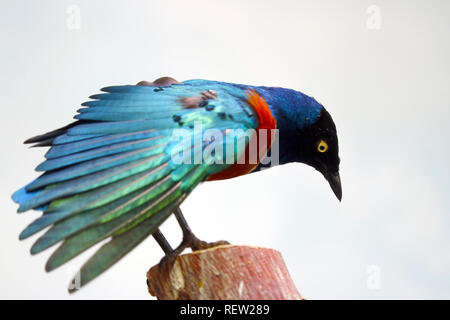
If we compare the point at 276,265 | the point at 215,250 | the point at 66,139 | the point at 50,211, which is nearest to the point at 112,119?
the point at 66,139

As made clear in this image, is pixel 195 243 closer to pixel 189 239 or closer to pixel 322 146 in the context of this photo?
pixel 189 239

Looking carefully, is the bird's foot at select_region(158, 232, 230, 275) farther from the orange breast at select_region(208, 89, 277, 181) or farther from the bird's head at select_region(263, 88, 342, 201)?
the bird's head at select_region(263, 88, 342, 201)

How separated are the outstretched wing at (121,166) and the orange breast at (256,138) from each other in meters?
0.08

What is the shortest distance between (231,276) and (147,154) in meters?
0.95

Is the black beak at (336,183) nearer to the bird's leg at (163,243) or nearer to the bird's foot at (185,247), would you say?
the bird's foot at (185,247)

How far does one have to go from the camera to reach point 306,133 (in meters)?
5.32

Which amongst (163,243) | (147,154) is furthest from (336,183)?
(147,154)

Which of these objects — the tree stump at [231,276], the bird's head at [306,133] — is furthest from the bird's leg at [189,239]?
the bird's head at [306,133]

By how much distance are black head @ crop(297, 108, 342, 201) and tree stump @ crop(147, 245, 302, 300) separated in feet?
5.26

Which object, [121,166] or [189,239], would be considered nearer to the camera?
[121,166]

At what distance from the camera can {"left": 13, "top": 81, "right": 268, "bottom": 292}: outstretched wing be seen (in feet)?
11.6
